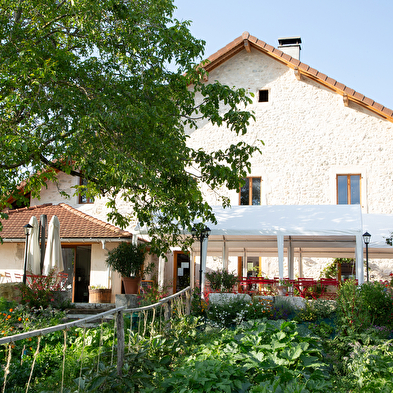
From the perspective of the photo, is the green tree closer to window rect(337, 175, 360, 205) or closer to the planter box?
the planter box

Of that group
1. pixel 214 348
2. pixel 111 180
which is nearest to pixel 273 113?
pixel 111 180

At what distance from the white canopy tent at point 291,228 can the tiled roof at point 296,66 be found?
4.89 m

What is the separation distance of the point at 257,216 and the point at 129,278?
4.02 metres

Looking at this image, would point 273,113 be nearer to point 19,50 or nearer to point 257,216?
point 257,216

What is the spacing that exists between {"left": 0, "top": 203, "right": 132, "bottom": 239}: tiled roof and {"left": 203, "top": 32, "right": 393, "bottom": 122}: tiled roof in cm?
690

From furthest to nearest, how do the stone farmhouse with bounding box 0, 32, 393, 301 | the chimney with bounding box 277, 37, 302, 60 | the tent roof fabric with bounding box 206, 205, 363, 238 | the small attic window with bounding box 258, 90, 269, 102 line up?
the chimney with bounding box 277, 37, 302, 60
the small attic window with bounding box 258, 90, 269, 102
the stone farmhouse with bounding box 0, 32, 393, 301
the tent roof fabric with bounding box 206, 205, 363, 238

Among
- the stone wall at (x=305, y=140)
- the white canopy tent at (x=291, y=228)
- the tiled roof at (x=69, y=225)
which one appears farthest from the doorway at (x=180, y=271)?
the tiled roof at (x=69, y=225)

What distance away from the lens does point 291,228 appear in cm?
1185

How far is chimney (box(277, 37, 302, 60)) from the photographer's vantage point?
1886cm

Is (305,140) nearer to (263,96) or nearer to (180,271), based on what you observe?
(263,96)

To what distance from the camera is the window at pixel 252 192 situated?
1662cm

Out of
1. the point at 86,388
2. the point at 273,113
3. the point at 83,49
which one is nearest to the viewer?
the point at 86,388

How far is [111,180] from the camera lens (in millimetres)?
7438

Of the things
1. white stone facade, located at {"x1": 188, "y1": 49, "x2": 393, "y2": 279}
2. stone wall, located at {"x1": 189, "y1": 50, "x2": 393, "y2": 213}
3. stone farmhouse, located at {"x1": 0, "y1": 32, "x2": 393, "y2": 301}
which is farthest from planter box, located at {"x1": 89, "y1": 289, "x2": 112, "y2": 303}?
stone wall, located at {"x1": 189, "y1": 50, "x2": 393, "y2": 213}
